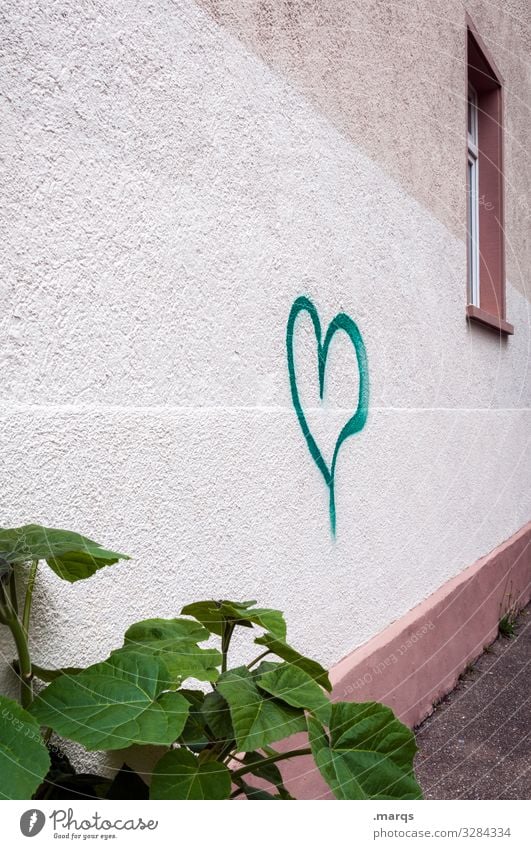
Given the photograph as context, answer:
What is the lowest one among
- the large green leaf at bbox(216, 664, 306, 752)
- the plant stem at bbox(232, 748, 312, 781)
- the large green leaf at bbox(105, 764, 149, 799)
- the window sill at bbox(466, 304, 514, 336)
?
the large green leaf at bbox(105, 764, 149, 799)

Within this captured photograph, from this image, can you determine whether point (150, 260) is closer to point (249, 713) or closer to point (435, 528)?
point (249, 713)

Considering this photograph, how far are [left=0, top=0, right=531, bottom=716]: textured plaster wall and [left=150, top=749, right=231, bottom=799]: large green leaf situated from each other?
36 centimetres

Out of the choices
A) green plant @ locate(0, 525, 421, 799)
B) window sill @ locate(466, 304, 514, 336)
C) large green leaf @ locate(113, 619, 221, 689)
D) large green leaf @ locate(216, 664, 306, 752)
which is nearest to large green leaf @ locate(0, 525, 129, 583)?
green plant @ locate(0, 525, 421, 799)

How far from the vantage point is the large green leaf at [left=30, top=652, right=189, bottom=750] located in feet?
3.31

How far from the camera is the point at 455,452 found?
3639 mm

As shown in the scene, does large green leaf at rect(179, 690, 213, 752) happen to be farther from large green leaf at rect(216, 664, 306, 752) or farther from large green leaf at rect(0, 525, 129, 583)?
large green leaf at rect(0, 525, 129, 583)

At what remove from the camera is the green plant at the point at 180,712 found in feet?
3.48

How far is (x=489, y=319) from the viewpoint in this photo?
4070 mm

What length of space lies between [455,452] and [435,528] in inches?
15.9

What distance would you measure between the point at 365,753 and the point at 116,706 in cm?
35

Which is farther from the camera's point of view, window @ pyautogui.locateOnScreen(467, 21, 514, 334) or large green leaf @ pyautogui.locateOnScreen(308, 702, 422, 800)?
window @ pyautogui.locateOnScreen(467, 21, 514, 334)

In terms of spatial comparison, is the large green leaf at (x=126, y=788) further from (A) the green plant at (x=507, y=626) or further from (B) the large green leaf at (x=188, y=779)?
(A) the green plant at (x=507, y=626)

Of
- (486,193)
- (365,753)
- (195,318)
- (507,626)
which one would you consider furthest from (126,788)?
(486,193)

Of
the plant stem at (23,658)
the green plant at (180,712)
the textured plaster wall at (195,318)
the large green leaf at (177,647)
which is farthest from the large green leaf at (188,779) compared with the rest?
the textured plaster wall at (195,318)
